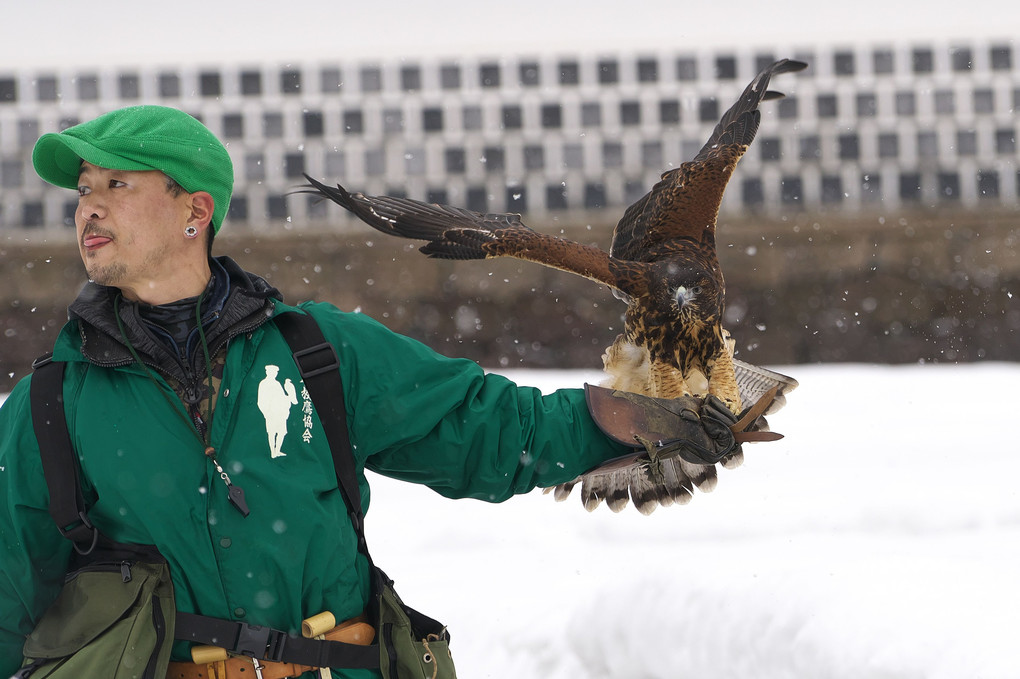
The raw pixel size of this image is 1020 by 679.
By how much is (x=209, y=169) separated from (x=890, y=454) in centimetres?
549

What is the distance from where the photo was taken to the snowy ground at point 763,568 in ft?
10.6

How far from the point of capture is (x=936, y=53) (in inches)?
422

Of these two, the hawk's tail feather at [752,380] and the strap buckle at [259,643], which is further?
the hawk's tail feather at [752,380]

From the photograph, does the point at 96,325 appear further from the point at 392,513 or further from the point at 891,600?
the point at 392,513

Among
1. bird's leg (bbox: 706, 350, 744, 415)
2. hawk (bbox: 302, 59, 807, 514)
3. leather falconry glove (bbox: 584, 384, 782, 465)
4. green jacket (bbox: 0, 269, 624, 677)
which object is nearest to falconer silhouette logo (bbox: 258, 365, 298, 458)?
green jacket (bbox: 0, 269, 624, 677)

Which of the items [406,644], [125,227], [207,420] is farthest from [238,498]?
[125,227]

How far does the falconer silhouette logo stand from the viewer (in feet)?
6.33

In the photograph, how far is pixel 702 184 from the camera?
159 inches

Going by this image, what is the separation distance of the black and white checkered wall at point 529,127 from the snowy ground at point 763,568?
4191 mm

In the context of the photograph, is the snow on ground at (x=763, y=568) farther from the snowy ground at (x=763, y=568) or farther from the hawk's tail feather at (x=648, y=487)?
the hawk's tail feather at (x=648, y=487)

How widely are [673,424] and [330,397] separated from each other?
778mm

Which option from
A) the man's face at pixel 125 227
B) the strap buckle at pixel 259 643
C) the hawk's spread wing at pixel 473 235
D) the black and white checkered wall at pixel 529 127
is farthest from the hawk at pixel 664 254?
the black and white checkered wall at pixel 529 127

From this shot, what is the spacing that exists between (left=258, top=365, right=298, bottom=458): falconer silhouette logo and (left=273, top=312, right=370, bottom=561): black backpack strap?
43 mm

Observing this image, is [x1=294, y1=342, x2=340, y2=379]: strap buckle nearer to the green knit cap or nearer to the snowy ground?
the green knit cap
